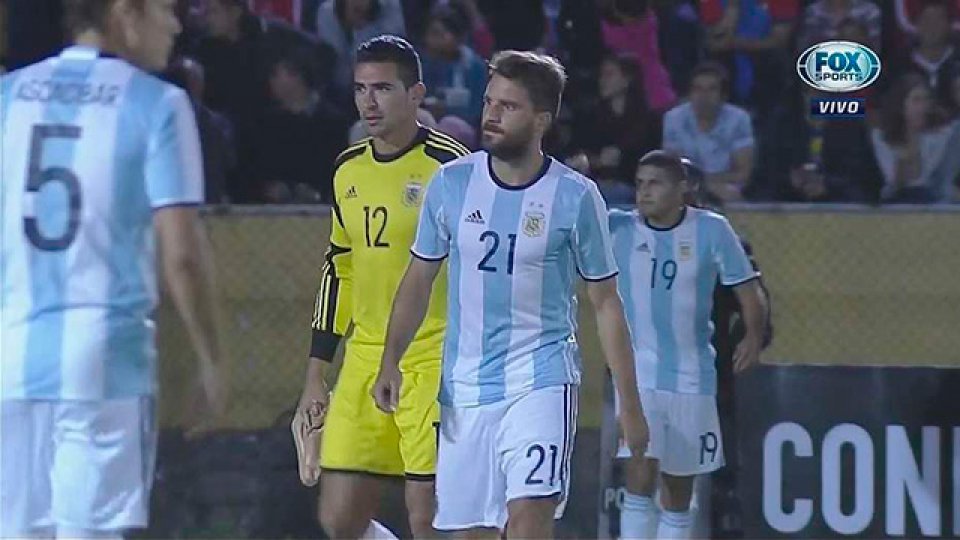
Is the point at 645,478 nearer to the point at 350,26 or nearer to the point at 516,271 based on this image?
the point at 350,26

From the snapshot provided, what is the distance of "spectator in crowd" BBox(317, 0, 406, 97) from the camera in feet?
29.7

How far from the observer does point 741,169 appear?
29.0 ft

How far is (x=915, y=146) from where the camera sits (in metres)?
8.91

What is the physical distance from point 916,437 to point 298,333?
253cm

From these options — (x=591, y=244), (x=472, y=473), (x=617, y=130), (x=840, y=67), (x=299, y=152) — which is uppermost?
(x=840, y=67)

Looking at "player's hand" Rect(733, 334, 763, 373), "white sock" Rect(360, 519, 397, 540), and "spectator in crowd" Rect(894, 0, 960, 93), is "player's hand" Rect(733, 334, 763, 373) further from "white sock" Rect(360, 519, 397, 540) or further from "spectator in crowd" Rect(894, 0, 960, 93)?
"white sock" Rect(360, 519, 397, 540)

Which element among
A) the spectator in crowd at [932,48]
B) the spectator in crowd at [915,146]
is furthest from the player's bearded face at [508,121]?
the spectator in crowd at [932,48]

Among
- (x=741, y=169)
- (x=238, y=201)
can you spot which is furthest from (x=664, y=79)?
(x=238, y=201)

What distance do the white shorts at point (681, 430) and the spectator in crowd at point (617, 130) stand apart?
95 centimetres

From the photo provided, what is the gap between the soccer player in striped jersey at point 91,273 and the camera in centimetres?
507

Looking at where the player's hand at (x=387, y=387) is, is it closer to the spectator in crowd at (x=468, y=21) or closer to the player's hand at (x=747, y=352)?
the player's hand at (x=747, y=352)

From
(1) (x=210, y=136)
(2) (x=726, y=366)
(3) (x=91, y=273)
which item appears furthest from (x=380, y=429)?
(1) (x=210, y=136)

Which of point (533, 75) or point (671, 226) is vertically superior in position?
point (533, 75)

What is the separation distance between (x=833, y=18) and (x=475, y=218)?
338 cm
